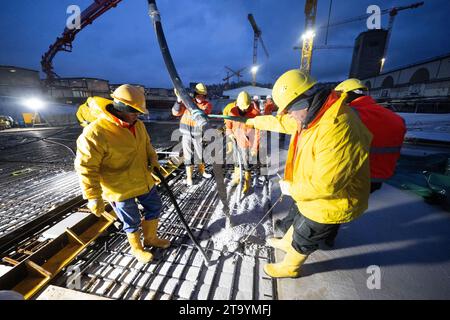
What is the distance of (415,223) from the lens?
8.29 feet

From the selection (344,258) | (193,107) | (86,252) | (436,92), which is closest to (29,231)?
(86,252)

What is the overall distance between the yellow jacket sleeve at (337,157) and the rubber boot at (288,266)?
0.77 m

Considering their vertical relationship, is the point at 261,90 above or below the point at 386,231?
above

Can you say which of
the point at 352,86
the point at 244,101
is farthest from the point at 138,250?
the point at 352,86

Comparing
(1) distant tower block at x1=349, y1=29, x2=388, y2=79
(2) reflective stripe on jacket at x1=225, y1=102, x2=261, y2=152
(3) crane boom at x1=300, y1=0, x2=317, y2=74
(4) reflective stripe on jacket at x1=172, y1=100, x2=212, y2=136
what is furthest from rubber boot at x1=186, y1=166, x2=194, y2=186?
(1) distant tower block at x1=349, y1=29, x2=388, y2=79

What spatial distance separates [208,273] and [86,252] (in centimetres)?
149

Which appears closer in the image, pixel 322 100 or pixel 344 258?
pixel 322 100

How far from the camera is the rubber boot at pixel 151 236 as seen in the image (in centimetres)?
223

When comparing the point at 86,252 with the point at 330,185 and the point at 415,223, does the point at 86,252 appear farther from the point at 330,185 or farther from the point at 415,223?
the point at 415,223

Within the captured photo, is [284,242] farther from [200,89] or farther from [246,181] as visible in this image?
[200,89]

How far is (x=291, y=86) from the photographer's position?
4.68 feet

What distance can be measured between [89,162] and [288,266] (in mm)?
2099

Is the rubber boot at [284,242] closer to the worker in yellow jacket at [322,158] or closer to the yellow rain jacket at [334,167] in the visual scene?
the worker in yellow jacket at [322,158]

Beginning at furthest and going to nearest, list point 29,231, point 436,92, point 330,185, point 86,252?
point 436,92 → point 29,231 → point 86,252 → point 330,185
